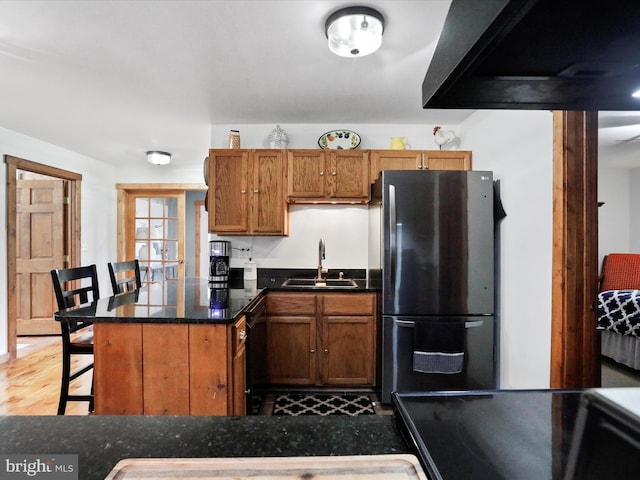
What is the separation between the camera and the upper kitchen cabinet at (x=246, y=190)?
2961 millimetres

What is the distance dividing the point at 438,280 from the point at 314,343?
1.10 m

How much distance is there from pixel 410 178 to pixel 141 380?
2077 mm

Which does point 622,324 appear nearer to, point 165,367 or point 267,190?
point 267,190

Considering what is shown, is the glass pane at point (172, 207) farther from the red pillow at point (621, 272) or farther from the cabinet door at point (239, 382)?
the red pillow at point (621, 272)

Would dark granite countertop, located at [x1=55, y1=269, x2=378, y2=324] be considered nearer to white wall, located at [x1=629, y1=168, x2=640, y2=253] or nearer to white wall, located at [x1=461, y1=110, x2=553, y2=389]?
white wall, located at [x1=461, y1=110, x2=553, y2=389]

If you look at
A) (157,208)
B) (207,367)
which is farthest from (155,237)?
(207,367)

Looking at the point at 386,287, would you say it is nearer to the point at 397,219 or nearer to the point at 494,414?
the point at 397,219

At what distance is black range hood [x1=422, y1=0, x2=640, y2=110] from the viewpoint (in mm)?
415

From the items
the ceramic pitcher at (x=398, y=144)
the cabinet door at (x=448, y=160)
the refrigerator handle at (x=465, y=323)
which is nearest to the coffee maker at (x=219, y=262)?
the refrigerator handle at (x=465, y=323)

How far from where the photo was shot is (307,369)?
2.70m

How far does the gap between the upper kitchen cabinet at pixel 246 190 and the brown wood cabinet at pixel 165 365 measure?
1.47 meters

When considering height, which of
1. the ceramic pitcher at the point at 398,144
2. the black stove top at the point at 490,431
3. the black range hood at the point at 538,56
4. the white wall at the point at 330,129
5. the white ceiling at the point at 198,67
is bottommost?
the black stove top at the point at 490,431

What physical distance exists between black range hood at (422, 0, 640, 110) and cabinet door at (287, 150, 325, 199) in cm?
228

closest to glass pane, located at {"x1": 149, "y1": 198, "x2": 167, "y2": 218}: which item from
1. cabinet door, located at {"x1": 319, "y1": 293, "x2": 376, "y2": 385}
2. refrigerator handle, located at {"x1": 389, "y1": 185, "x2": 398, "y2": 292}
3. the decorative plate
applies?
the decorative plate
